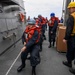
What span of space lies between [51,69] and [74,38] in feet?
3.81

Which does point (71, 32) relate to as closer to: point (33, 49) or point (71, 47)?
point (71, 47)

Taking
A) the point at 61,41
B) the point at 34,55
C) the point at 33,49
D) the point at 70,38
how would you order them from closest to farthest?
the point at 34,55 < the point at 33,49 < the point at 70,38 < the point at 61,41

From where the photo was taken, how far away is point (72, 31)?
479 cm

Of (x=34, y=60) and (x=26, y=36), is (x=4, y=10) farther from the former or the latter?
(x=34, y=60)

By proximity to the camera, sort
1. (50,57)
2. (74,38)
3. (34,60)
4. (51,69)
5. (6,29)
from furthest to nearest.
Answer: (6,29) < (50,57) < (51,69) < (74,38) < (34,60)

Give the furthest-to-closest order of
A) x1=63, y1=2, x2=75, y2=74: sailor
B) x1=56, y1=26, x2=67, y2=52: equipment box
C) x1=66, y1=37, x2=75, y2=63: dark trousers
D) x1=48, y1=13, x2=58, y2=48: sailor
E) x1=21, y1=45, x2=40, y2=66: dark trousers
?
x1=48, y1=13, x2=58, y2=48: sailor
x1=56, y1=26, x2=67, y2=52: equipment box
x1=66, y1=37, x2=75, y2=63: dark trousers
x1=63, y1=2, x2=75, y2=74: sailor
x1=21, y1=45, x2=40, y2=66: dark trousers

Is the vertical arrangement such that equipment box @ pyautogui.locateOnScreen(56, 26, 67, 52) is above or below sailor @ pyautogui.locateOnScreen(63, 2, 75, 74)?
below

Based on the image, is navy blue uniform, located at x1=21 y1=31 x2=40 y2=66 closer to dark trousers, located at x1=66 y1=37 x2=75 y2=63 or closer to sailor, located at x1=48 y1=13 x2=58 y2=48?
dark trousers, located at x1=66 y1=37 x2=75 y2=63

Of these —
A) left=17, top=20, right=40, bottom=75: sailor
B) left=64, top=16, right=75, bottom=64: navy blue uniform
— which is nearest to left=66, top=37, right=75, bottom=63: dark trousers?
left=64, top=16, right=75, bottom=64: navy blue uniform

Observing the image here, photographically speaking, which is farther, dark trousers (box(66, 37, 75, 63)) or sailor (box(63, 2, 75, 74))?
dark trousers (box(66, 37, 75, 63))

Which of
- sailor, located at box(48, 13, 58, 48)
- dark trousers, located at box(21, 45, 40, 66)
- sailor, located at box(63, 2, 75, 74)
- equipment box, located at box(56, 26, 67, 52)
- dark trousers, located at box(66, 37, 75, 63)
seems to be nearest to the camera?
dark trousers, located at box(21, 45, 40, 66)

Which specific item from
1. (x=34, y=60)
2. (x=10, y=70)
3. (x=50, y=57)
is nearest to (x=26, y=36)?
(x=34, y=60)

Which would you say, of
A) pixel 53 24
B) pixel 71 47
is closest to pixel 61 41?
pixel 53 24

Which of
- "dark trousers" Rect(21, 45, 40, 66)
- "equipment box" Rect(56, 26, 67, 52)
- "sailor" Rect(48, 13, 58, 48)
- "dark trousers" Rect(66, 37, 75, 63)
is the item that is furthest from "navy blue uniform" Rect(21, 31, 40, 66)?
"sailor" Rect(48, 13, 58, 48)
